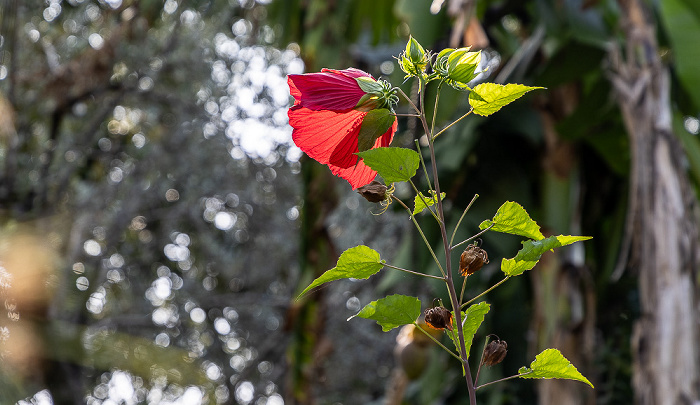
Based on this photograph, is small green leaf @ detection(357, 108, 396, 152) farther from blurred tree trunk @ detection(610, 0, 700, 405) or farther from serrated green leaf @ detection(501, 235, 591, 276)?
blurred tree trunk @ detection(610, 0, 700, 405)

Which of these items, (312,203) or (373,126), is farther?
(312,203)

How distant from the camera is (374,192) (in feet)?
1.22

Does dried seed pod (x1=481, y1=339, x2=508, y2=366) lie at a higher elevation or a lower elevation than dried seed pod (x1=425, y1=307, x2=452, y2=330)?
lower

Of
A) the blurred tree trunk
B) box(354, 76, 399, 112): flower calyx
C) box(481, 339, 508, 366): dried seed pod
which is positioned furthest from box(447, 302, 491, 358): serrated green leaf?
the blurred tree trunk

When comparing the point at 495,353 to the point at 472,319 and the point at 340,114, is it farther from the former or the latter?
the point at 340,114

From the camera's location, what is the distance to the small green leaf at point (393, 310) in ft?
1.15

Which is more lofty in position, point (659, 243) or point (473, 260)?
point (473, 260)

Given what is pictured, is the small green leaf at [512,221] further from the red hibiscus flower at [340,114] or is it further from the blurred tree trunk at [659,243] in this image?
the blurred tree trunk at [659,243]

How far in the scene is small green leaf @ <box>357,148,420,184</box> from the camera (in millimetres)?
351

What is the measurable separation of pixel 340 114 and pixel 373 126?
4 centimetres

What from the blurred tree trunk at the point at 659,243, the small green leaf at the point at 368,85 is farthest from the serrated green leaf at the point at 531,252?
the blurred tree trunk at the point at 659,243

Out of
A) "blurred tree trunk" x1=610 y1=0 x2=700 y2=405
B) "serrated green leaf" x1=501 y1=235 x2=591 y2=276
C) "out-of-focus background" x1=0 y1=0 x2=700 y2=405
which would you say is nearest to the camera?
"serrated green leaf" x1=501 y1=235 x2=591 y2=276

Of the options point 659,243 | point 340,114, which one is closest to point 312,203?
point 659,243

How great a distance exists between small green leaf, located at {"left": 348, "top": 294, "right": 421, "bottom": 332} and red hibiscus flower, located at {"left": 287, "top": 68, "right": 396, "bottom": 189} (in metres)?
0.08
